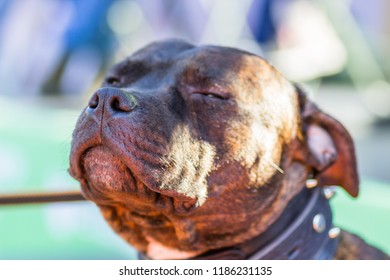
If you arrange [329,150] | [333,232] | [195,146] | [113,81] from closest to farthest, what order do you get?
[195,146] → [333,232] → [329,150] → [113,81]

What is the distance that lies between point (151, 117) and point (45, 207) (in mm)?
3152

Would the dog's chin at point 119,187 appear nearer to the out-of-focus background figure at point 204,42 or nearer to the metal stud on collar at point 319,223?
the metal stud on collar at point 319,223

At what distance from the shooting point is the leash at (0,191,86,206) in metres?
3.78

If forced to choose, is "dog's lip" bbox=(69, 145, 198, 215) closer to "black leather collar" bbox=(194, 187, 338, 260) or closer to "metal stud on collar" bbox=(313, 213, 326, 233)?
"black leather collar" bbox=(194, 187, 338, 260)

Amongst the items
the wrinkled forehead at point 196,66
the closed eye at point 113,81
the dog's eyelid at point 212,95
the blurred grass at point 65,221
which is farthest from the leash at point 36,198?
the dog's eyelid at point 212,95

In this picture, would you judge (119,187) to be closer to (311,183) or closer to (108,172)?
(108,172)

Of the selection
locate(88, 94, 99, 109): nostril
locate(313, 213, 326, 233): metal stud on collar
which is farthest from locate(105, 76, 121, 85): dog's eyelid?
locate(313, 213, 326, 233): metal stud on collar

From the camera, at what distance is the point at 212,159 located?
272cm

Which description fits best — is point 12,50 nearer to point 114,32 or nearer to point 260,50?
point 114,32

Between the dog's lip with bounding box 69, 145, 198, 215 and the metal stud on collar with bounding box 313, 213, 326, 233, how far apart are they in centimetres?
54

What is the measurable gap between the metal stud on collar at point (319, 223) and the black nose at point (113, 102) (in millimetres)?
923

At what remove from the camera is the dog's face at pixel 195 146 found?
251 cm

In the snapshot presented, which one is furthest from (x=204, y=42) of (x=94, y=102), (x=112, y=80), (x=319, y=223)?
(x=94, y=102)

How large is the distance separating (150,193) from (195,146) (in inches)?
10.1
